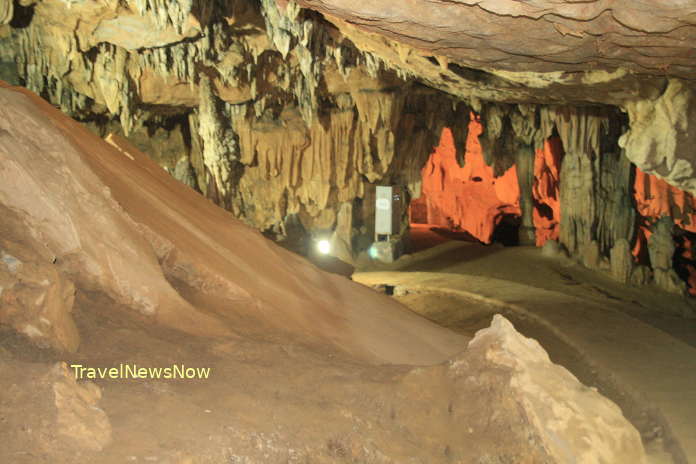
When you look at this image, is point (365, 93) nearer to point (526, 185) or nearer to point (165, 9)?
point (526, 185)

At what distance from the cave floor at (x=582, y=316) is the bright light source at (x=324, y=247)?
930 mm

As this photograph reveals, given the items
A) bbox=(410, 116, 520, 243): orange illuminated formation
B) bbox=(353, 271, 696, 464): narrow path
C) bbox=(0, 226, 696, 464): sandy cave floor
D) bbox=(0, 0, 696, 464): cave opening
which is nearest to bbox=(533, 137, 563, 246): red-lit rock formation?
bbox=(410, 116, 520, 243): orange illuminated formation

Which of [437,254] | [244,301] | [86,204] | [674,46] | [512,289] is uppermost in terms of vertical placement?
[674,46]

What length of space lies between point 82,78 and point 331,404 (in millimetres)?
10195

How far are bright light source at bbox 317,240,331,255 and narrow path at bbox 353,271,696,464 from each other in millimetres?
3764

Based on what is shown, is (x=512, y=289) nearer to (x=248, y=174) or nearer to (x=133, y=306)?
(x=248, y=174)

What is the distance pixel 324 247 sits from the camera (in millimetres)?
14891

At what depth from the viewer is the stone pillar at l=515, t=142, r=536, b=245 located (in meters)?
14.8

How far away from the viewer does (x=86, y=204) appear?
3.37 m

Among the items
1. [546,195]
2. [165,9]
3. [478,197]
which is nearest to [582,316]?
[165,9]

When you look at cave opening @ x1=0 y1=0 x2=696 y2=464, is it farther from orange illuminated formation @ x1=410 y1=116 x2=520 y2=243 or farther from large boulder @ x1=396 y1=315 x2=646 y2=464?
orange illuminated formation @ x1=410 y1=116 x2=520 y2=243

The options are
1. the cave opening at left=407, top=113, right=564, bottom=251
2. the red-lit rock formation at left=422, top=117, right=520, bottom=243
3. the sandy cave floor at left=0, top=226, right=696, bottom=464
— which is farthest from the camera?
the red-lit rock formation at left=422, top=117, right=520, bottom=243

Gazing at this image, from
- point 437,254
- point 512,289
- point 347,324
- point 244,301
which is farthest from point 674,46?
point 437,254

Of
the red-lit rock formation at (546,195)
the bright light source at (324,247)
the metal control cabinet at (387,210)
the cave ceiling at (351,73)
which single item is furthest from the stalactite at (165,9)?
the red-lit rock formation at (546,195)
